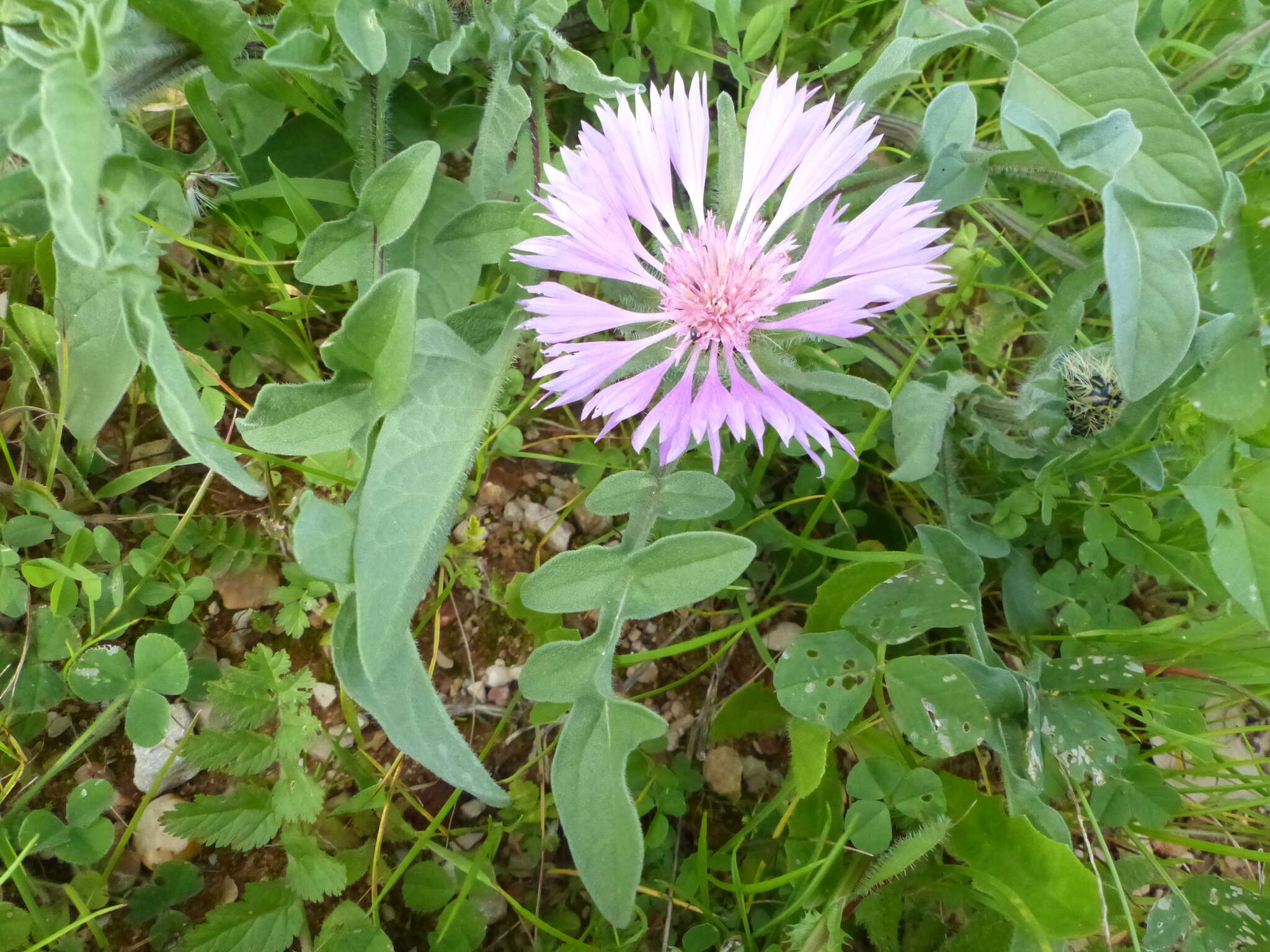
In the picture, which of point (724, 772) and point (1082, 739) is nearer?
point (1082, 739)

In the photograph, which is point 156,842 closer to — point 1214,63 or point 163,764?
point 163,764

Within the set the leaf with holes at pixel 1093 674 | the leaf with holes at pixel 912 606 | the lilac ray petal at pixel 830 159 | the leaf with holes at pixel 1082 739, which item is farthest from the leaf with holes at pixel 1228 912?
the lilac ray petal at pixel 830 159

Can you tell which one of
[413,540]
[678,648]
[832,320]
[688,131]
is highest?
[688,131]

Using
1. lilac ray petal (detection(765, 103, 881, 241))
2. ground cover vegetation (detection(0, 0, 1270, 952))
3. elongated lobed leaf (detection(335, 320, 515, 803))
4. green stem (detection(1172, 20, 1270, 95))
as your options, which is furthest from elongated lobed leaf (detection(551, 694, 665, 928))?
green stem (detection(1172, 20, 1270, 95))

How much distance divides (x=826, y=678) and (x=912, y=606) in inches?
7.5

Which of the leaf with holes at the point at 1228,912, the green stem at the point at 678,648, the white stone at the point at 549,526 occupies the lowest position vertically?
the leaf with holes at the point at 1228,912

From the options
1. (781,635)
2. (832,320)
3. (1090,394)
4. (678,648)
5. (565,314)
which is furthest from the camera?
(781,635)

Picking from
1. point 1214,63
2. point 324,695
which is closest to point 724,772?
point 324,695

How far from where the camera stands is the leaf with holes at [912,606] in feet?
4.44

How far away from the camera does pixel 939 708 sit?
138 cm

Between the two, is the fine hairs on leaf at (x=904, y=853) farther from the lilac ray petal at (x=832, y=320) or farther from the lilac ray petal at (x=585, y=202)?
the lilac ray petal at (x=585, y=202)

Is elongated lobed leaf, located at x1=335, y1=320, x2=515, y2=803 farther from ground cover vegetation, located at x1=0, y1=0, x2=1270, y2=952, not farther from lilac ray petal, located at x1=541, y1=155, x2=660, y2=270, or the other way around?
lilac ray petal, located at x1=541, y1=155, x2=660, y2=270

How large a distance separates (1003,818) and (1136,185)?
1.03 m

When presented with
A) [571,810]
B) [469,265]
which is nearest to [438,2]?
[469,265]
